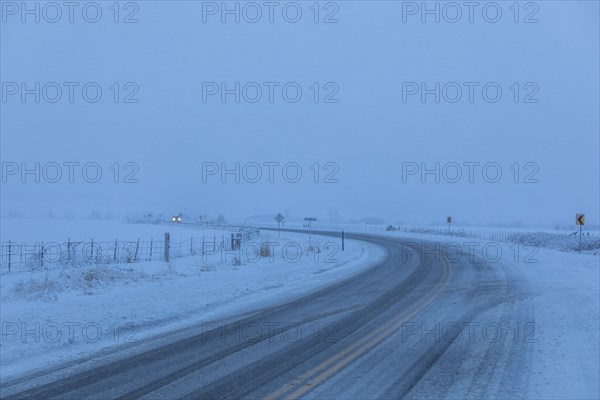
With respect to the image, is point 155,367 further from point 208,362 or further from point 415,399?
point 415,399

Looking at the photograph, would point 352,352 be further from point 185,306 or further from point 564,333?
point 185,306

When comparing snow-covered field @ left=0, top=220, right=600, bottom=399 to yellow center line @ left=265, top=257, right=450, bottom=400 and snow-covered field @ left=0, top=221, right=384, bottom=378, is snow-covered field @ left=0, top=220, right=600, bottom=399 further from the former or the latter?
yellow center line @ left=265, top=257, right=450, bottom=400

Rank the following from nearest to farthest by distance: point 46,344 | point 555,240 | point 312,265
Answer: point 46,344 < point 312,265 < point 555,240

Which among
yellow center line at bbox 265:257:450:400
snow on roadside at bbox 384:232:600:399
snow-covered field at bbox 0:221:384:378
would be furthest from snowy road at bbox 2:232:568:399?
snow-covered field at bbox 0:221:384:378

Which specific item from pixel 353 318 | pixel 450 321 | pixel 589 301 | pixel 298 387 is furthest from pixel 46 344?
pixel 589 301

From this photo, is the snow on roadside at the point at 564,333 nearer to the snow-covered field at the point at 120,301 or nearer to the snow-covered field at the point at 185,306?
the snow-covered field at the point at 185,306

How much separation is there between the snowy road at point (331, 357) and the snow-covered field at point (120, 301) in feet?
3.28

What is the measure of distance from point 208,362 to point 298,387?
6.18 feet

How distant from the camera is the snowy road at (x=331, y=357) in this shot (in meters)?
6.96

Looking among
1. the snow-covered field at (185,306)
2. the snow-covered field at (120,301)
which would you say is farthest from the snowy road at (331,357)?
the snow-covered field at (120,301)

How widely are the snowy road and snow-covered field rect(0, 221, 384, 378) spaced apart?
3.28 feet

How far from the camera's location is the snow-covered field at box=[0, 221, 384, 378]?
9648 millimetres

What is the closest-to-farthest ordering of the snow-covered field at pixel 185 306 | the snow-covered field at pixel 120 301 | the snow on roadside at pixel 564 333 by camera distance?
the snow on roadside at pixel 564 333 < the snow-covered field at pixel 185 306 < the snow-covered field at pixel 120 301

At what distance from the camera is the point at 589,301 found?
14430 millimetres
